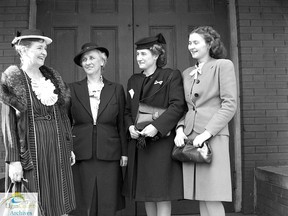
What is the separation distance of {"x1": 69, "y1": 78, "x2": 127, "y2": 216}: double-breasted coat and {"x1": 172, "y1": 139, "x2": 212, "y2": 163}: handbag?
0.68 meters

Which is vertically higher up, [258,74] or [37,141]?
[258,74]

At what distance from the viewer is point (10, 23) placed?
4375mm

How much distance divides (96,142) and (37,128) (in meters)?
0.69

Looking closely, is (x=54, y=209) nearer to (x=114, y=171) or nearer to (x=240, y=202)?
(x=114, y=171)

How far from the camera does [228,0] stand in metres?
4.64

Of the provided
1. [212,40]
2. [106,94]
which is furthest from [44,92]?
[212,40]

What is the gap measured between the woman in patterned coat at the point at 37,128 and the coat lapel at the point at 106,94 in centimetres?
40

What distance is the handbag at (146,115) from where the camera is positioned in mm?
3172

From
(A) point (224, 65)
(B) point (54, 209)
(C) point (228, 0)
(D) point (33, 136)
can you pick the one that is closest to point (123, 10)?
(C) point (228, 0)

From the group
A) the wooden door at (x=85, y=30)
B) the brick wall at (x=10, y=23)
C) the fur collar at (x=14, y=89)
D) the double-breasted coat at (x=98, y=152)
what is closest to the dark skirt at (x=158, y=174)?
the double-breasted coat at (x=98, y=152)

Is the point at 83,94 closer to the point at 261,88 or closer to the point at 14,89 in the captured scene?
the point at 14,89

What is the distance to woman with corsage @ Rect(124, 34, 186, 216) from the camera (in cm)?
313

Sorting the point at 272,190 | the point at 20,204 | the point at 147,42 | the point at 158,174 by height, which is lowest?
the point at 272,190

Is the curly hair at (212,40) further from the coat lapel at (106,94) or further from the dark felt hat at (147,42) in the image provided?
the coat lapel at (106,94)
